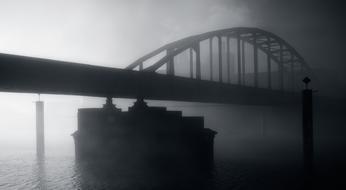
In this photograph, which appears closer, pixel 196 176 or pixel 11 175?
pixel 196 176

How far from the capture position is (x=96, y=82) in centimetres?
2992

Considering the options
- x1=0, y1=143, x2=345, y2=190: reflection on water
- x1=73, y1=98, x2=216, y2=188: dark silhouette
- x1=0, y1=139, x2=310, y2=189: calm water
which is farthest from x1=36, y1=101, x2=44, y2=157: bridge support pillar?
x1=73, y1=98, x2=216, y2=188: dark silhouette

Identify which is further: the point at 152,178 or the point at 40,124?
the point at 40,124

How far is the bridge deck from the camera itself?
24078 mm

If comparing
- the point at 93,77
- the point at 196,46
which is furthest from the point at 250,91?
Answer: the point at 93,77

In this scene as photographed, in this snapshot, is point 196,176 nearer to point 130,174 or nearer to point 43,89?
point 130,174

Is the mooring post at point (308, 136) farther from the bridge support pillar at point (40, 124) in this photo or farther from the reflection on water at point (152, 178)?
the bridge support pillar at point (40, 124)

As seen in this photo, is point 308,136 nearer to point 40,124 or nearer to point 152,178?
point 152,178

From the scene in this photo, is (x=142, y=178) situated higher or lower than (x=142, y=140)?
lower

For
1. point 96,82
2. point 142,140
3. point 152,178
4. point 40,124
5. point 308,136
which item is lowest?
point 152,178

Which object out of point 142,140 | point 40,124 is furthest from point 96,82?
point 40,124

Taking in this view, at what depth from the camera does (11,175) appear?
1294 inches

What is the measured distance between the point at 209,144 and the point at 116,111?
10677 millimetres

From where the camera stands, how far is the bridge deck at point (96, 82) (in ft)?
79.0
